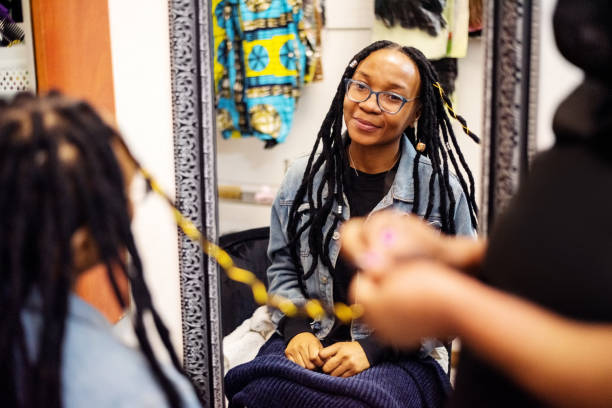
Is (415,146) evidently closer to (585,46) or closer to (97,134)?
(585,46)

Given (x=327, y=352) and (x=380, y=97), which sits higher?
(x=380, y=97)

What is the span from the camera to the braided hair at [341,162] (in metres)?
0.81

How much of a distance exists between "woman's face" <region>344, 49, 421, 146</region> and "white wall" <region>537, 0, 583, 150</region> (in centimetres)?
26

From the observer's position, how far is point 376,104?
857mm

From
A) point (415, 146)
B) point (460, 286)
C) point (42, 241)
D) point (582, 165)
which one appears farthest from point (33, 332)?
point (415, 146)

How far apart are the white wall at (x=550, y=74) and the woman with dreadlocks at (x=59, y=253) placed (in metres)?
0.47

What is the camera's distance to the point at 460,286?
388 mm

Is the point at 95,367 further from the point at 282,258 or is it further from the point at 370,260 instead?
the point at 282,258

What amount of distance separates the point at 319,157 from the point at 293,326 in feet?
0.91

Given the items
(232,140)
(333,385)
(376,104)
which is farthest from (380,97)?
(333,385)

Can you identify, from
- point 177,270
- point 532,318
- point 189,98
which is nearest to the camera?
point 532,318

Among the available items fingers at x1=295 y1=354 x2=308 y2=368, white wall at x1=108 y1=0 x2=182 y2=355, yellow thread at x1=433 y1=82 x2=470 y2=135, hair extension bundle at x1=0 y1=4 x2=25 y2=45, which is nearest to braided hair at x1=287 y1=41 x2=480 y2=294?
yellow thread at x1=433 y1=82 x2=470 y2=135

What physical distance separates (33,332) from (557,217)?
44 centimetres

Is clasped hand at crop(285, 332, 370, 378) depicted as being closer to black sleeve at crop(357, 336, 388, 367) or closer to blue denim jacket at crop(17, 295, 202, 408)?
black sleeve at crop(357, 336, 388, 367)
